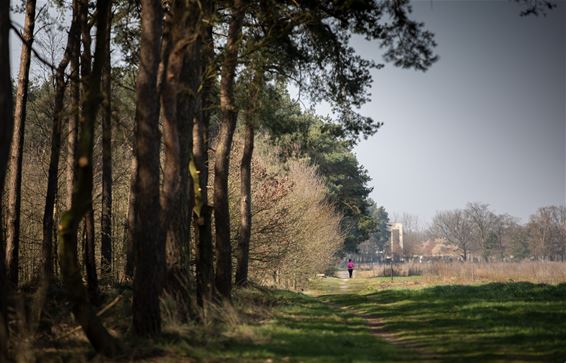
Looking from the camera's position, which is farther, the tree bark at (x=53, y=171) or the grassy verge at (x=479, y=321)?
the tree bark at (x=53, y=171)

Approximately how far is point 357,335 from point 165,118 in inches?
237

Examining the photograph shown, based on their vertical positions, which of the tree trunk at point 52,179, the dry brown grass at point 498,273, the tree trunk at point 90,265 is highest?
the tree trunk at point 52,179

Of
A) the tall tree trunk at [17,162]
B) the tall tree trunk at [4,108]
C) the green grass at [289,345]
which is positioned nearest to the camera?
the tall tree trunk at [4,108]

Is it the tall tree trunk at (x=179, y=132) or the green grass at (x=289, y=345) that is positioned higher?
the tall tree trunk at (x=179, y=132)

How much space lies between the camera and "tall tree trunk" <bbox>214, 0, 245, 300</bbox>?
55.4ft

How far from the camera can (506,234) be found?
12106cm

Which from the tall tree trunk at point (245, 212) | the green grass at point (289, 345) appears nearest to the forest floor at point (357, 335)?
the green grass at point (289, 345)

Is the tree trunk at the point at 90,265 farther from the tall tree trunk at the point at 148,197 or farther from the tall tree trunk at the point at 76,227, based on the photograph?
the tall tree trunk at the point at 76,227

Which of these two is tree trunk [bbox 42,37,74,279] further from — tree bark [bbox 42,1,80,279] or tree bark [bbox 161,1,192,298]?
tree bark [bbox 161,1,192,298]

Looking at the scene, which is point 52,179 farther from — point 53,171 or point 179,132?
point 179,132

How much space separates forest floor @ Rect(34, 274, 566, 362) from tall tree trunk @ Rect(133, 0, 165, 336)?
22.7 inches

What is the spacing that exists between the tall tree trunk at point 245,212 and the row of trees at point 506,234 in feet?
284

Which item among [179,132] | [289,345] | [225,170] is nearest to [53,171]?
[179,132]

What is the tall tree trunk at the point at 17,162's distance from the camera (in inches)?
604
